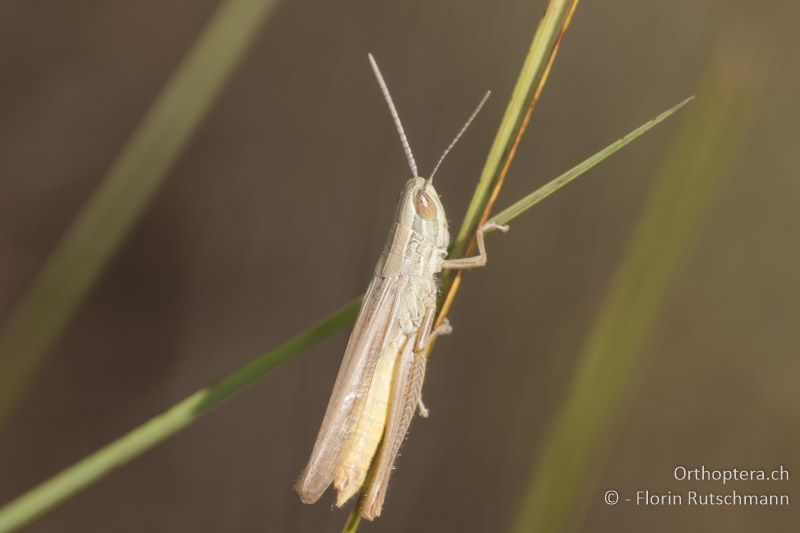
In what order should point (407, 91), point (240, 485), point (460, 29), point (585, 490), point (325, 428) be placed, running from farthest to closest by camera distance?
point (240, 485), point (407, 91), point (460, 29), point (325, 428), point (585, 490)

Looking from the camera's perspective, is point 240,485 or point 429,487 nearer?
point 429,487

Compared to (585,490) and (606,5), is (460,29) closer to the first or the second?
(606,5)

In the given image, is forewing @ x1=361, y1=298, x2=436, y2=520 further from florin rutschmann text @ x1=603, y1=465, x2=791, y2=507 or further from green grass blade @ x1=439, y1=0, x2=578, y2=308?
florin rutschmann text @ x1=603, y1=465, x2=791, y2=507

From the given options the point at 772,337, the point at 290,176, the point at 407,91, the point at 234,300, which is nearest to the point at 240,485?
the point at 234,300

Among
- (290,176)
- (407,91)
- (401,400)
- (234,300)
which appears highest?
(407,91)

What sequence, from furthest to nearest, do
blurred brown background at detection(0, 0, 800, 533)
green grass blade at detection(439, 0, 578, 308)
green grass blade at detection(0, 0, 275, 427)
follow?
1. blurred brown background at detection(0, 0, 800, 533)
2. green grass blade at detection(0, 0, 275, 427)
3. green grass blade at detection(439, 0, 578, 308)

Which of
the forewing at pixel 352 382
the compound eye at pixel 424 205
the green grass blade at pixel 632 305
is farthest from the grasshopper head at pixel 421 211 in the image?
the green grass blade at pixel 632 305

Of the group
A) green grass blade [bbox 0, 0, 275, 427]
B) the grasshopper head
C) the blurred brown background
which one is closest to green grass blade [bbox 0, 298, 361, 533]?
green grass blade [bbox 0, 0, 275, 427]
